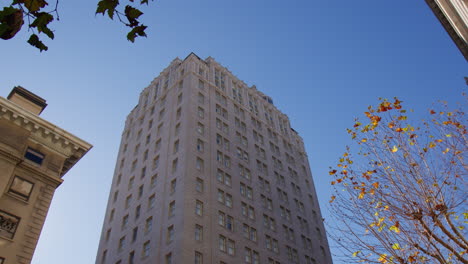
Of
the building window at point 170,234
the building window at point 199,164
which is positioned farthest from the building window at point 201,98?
the building window at point 170,234

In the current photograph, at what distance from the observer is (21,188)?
22.9 metres

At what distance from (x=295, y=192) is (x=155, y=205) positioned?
81.0 feet

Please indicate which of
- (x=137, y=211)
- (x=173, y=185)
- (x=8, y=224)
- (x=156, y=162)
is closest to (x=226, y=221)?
(x=173, y=185)

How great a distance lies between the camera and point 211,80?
60.7m

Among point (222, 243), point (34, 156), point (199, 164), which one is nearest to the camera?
point (34, 156)

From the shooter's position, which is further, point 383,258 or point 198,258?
point 198,258

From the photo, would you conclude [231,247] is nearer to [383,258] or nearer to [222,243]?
[222,243]

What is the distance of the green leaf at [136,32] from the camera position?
5668 millimetres

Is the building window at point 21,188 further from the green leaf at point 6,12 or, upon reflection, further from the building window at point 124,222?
the building window at point 124,222

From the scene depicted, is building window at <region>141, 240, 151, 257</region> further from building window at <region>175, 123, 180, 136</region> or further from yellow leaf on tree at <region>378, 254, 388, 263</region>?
yellow leaf on tree at <region>378, 254, 388, 263</region>

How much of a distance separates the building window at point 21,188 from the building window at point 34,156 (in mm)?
1638

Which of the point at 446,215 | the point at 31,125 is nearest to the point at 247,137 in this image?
the point at 31,125

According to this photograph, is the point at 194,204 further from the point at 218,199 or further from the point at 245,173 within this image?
the point at 245,173

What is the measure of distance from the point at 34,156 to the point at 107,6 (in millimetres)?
22356
